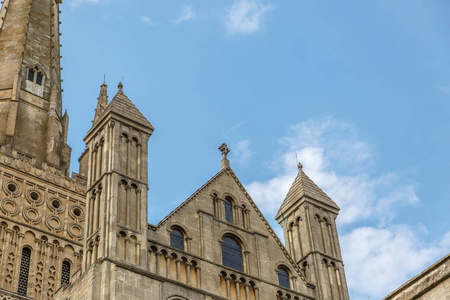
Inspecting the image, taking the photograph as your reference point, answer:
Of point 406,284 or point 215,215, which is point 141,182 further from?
point 406,284

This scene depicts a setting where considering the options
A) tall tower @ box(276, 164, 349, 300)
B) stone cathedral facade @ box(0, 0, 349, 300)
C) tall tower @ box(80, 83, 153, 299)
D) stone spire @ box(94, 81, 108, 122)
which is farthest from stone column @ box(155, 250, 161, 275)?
stone spire @ box(94, 81, 108, 122)

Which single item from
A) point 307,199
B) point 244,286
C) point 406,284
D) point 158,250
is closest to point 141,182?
point 158,250

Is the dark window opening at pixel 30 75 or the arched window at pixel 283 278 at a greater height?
the dark window opening at pixel 30 75

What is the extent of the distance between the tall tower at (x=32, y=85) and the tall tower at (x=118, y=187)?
1678cm

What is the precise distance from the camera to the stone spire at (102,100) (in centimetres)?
5302

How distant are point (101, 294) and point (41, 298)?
16.9m

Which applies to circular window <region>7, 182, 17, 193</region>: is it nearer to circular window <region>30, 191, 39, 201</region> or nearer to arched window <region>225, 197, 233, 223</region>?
circular window <region>30, 191, 39, 201</region>

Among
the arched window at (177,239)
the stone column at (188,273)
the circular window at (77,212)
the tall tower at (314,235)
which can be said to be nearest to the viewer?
the stone column at (188,273)

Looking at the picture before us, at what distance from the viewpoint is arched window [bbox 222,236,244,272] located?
28.8 metres

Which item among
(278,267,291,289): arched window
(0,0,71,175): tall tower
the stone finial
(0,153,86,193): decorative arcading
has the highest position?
(0,0,71,175): tall tower

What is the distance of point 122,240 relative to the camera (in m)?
26.4

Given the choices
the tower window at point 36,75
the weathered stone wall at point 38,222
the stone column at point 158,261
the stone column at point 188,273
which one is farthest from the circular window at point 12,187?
the stone column at point 188,273

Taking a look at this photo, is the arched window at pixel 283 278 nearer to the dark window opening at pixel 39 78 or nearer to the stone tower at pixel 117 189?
the stone tower at pixel 117 189

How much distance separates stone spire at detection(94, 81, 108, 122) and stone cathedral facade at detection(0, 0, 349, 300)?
10164 mm
